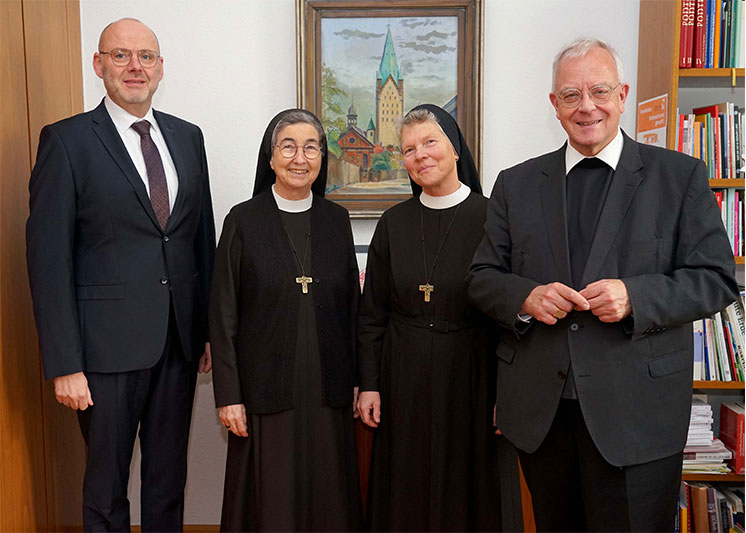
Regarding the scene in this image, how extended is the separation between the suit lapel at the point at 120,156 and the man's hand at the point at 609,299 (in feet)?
4.83

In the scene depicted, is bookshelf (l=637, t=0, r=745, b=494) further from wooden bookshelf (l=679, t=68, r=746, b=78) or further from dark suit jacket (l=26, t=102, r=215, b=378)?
dark suit jacket (l=26, t=102, r=215, b=378)

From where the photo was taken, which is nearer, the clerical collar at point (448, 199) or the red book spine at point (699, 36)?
the clerical collar at point (448, 199)

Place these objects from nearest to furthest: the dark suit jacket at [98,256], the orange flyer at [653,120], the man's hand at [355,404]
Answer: the dark suit jacket at [98,256] → the man's hand at [355,404] → the orange flyer at [653,120]

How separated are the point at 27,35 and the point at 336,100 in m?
1.33

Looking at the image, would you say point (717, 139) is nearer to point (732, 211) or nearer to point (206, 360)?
point (732, 211)

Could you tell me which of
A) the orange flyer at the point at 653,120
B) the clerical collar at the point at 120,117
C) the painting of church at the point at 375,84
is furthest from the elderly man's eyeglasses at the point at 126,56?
the orange flyer at the point at 653,120

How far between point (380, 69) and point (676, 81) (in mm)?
1317

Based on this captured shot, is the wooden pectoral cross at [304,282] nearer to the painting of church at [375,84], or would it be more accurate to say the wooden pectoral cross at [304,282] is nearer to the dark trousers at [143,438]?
the dark trousers at [143,438]

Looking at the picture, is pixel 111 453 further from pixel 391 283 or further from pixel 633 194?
pixel 633 194

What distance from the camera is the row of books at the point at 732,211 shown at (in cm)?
270

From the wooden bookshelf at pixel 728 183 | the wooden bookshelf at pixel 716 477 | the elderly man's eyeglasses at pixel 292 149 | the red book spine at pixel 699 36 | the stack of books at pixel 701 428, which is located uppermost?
the red book spine at pixel 699 36

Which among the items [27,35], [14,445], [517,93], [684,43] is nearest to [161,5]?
[27,35]

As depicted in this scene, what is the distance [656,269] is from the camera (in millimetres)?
1729

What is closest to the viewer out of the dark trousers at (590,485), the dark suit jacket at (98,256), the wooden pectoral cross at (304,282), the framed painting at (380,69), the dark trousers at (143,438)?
the dark trousers at (590,485)
